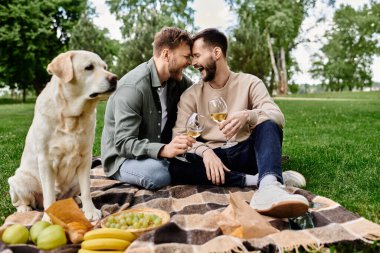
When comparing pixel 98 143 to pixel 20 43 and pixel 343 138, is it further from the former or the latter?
pixel 20 43

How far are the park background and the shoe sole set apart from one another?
72 cm

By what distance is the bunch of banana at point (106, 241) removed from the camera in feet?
9.55

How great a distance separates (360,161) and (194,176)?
2.65 m

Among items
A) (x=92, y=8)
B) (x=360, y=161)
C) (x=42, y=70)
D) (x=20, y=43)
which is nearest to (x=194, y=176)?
(x=360, y=161)

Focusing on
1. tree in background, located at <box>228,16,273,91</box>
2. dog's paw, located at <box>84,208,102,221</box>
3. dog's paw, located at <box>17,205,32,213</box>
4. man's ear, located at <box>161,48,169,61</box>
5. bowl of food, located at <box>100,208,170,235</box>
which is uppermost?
tree in background, located at <box>228,16,273,91</box>

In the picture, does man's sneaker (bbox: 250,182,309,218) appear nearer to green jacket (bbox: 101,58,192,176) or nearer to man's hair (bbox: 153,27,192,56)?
green jacket (bbox: 101,58,192,176)

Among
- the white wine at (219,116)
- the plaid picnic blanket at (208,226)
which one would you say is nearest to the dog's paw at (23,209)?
the plaid picnic blanket at (208,226)

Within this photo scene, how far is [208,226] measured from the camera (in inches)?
135

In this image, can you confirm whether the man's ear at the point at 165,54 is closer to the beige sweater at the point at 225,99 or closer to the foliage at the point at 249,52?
→ the beige sweater at the point at 225,99

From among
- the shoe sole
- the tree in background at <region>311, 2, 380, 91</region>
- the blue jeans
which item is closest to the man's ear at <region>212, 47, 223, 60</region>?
the blue jeans

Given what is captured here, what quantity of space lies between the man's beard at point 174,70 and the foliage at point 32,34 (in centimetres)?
2684

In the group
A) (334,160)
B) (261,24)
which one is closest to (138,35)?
(261,24)

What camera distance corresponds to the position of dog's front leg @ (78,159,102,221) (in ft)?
12.9

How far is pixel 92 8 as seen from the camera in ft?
119
